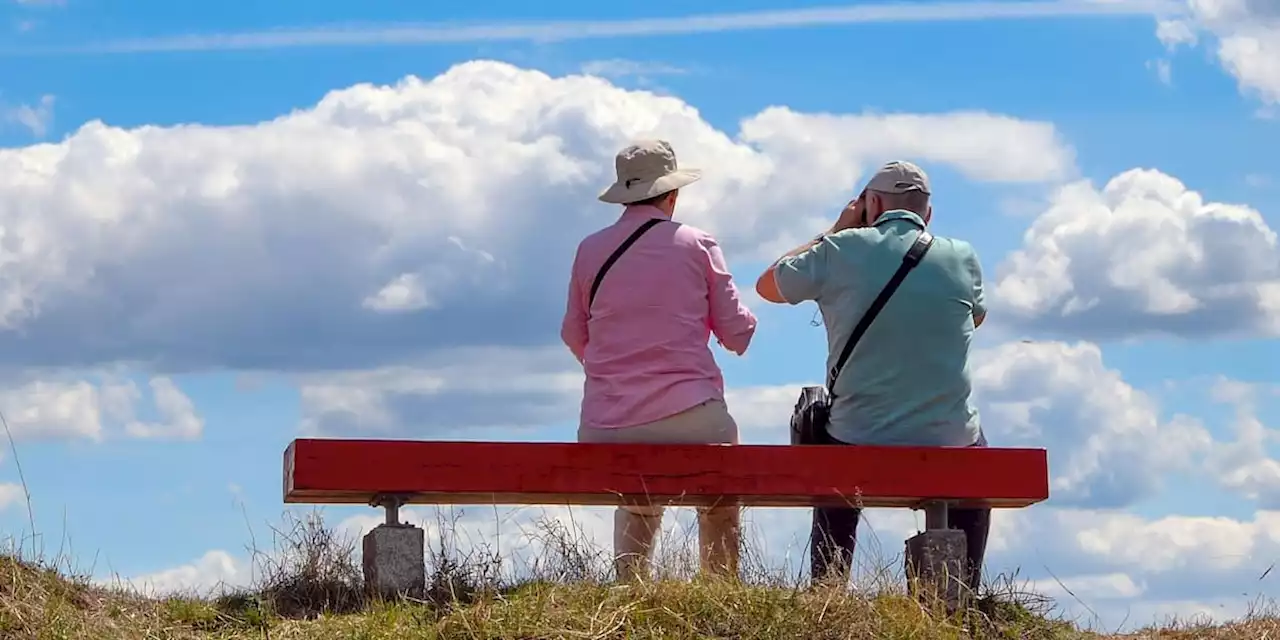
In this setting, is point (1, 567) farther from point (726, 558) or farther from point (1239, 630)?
point (1239, 630)

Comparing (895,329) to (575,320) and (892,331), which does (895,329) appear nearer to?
(892,331)

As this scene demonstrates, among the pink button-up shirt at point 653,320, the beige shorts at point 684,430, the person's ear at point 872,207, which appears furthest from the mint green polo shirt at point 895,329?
the beige shorts at point 684,430

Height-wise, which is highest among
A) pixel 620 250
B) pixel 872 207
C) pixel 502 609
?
pixel 872 207

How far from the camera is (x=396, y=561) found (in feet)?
29.1

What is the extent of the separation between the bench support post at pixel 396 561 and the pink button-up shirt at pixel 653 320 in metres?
1.08

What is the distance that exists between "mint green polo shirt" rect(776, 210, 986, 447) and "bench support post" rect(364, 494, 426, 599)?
2069mm

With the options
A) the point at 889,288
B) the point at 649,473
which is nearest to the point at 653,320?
the point at 649,473

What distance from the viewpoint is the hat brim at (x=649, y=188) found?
Answer: 953 centimetres

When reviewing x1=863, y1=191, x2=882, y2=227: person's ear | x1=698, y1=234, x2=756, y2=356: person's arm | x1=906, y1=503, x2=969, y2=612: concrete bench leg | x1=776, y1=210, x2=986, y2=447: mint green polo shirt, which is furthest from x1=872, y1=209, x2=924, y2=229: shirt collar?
x1=906, y1=503, x2=969, y2=612: concrete bench leg

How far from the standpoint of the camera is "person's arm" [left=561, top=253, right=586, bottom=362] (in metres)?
9.61

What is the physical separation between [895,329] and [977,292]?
565mm

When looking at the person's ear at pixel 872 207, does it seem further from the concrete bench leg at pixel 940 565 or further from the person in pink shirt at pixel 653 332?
the concrete bench leg at pixel 940 565

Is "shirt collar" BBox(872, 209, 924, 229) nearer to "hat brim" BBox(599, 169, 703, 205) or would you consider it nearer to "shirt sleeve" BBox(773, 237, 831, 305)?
"shirt sleeve" BBox(773, 237, 831, 305)

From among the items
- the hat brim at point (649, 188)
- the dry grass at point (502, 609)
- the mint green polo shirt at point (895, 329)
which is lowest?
the dry grass at point (502, 609)
